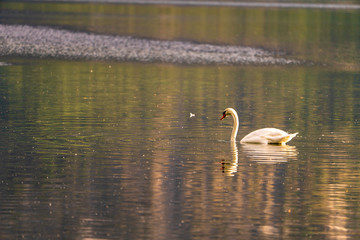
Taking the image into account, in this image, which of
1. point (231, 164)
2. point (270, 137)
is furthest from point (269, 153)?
point (231, 164)

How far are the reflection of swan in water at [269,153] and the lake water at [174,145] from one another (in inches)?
1.7

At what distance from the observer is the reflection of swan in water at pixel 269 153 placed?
20.0 meters

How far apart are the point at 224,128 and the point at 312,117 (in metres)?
3.42

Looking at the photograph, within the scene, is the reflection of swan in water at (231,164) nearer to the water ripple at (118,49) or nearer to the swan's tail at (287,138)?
the swan's tail at (287,138)

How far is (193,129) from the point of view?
2430 cm

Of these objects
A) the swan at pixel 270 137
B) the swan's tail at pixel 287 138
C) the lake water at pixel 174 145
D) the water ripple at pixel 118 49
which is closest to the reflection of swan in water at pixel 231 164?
the lake water at pixel 174 145

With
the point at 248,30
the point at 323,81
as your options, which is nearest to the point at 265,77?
the point at 323,81

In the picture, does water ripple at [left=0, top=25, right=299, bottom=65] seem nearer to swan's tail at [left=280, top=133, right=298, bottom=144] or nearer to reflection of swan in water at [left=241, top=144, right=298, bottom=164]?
swan's tail at [left=280, top=133, right=298, bottom=144]

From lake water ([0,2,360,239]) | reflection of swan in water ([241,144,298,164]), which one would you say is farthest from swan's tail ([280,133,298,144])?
lake water ([0,2,360,239])

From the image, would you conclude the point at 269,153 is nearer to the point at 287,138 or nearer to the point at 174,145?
the point at 287,138

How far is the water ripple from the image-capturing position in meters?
48.2

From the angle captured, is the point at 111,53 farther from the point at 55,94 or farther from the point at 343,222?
the point at 343,222

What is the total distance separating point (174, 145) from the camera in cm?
2161

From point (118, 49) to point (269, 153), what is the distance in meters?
32.1
